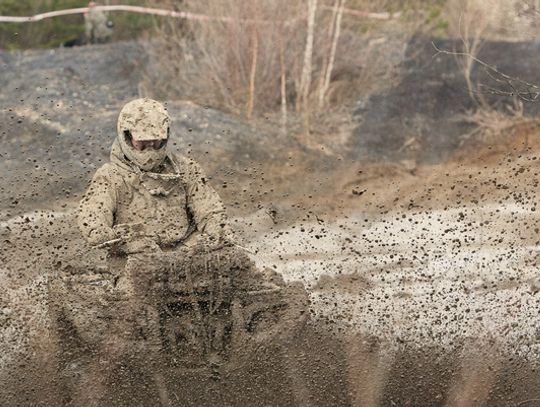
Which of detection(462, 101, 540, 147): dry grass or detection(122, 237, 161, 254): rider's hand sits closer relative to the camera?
detection(122, 237, 161, 254): rider's hand

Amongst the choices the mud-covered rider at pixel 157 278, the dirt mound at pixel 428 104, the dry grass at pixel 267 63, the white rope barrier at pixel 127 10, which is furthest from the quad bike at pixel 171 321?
the white rope barrier at pixel 127 10

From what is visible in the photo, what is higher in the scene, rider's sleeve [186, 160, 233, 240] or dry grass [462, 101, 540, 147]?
rider's sleeve [186, 160, 233, 240]

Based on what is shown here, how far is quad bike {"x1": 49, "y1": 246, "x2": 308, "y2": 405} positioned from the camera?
349 inches

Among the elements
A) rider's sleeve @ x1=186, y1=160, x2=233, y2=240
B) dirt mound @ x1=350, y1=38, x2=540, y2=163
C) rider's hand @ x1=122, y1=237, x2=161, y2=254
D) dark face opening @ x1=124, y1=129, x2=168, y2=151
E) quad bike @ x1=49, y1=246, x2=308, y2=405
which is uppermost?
dark face opening @ x1=124, y1=129, x2=168, y2=151

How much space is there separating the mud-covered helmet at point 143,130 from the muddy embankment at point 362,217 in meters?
0.93

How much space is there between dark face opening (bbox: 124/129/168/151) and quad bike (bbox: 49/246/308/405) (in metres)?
0.80

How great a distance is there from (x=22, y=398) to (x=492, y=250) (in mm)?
6401

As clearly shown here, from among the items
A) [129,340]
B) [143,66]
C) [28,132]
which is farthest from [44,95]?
[129,340]

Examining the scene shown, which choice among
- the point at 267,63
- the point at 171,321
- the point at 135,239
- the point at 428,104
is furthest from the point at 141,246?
the point at 428,104

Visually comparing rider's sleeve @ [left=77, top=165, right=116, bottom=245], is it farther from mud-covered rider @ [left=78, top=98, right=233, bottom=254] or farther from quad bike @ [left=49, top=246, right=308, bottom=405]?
quad bike @ [left=49, top=246, right=308, bottom=405]

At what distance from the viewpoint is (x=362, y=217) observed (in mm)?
15367

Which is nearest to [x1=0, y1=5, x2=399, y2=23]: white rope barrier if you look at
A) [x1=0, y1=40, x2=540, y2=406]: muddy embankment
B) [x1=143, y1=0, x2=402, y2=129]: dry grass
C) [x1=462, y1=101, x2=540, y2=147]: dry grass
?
[x1=143, y1=0, x2=402, y2=129]: dry grass

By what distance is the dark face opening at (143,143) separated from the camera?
29.5 feet

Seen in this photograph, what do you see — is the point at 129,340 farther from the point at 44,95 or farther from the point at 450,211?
the point at 44,95
